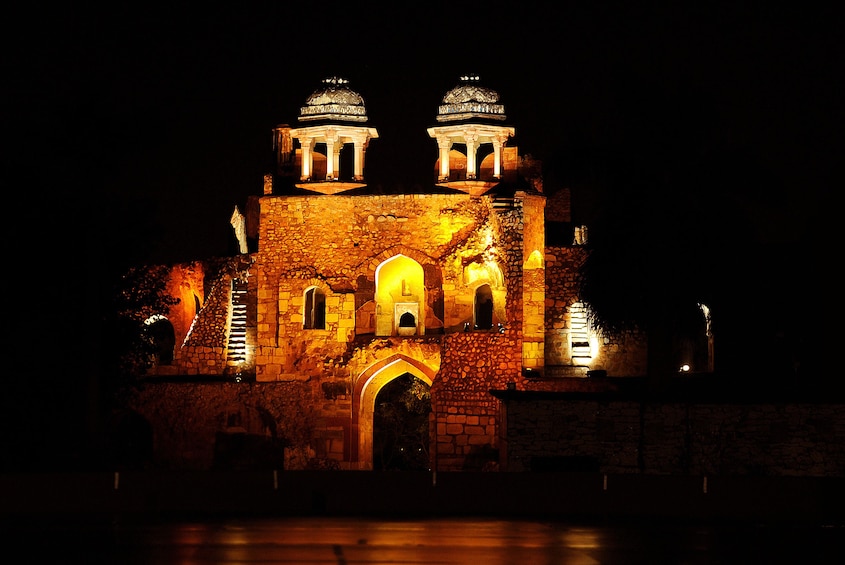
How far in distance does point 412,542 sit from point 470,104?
20.9 meters

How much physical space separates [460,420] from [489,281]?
5.18 m

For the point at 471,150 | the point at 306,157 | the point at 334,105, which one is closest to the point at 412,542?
the point at 471,150

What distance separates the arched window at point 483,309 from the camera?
4300 cm

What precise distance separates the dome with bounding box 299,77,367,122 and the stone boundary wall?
45.5 feet

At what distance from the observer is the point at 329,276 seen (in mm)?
39375

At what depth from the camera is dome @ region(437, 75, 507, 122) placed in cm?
3934

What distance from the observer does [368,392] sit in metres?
39.4

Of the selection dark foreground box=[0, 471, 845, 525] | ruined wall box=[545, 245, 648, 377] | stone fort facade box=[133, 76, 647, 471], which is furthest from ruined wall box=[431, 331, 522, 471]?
dark foreground box=[0, 471, 845, 525]

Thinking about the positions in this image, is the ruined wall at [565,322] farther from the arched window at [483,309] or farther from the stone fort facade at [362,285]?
the arched window at [483,309]

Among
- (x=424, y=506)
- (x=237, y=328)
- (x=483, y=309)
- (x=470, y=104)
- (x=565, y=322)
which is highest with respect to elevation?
(x=470, y=104)

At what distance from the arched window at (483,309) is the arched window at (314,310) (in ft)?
15.6

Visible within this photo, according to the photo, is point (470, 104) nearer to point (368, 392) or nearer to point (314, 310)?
point (314, 310)

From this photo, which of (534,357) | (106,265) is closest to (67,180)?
(106,265)

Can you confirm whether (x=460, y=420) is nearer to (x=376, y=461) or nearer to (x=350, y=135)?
(x=350, y=135)
